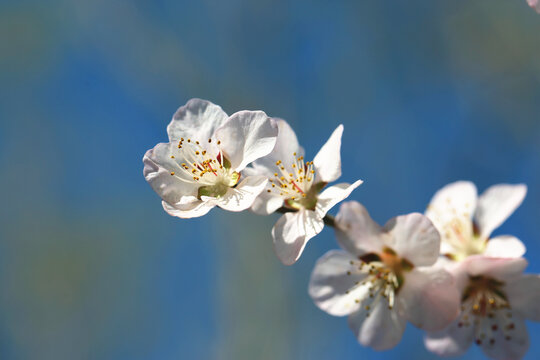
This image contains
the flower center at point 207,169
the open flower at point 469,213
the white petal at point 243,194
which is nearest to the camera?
the white petal at point 243,194

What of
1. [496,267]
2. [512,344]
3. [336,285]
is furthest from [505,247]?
[336,285]

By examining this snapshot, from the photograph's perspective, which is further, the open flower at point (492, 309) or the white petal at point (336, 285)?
the white petal at point (336, 285)

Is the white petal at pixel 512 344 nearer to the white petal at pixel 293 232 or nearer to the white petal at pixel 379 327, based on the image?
the white petal at pixel 379 327

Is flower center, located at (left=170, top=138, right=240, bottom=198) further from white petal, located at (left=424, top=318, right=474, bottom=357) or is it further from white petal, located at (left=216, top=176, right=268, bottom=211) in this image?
white petal, located at (left=424, top=318, right=474, bottom=357)

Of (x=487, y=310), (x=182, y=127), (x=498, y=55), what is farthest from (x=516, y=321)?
(x=498, y=55)

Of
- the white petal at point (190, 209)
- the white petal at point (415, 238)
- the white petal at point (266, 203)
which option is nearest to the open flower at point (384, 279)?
the white petal at point (415, 238)

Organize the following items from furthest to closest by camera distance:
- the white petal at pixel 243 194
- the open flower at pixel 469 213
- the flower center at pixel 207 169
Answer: the open flower at pixel 469 213 < the flower center at pixel 207 169 < the white petal at pixel 243 194

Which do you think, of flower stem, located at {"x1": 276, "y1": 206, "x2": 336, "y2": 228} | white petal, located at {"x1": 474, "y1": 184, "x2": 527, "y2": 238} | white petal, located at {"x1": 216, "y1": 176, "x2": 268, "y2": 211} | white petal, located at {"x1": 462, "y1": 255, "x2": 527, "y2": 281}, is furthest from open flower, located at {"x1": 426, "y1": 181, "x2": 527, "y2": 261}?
white petal, located at {"x1": 216, "y1": 176, "x2": 268, "y2": 211}

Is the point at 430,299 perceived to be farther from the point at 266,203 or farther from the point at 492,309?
the point at 266,203

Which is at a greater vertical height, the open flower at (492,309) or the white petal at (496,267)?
the white petal at (496,267)
